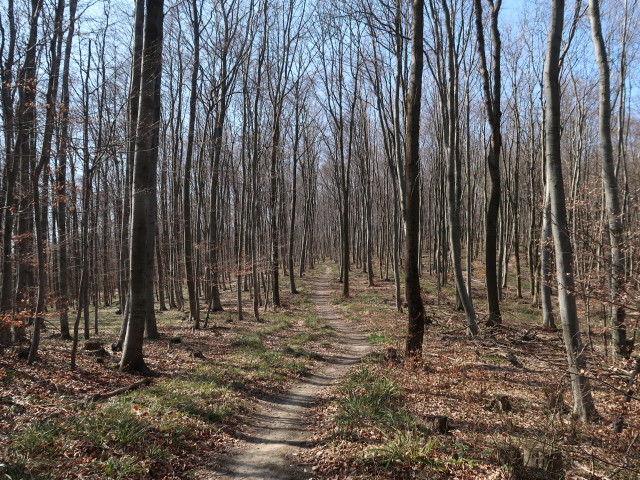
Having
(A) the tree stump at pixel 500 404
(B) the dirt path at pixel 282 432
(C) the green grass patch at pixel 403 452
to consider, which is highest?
(C) the green grass patch at pixel 403 452

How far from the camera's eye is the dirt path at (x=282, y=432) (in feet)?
15.6

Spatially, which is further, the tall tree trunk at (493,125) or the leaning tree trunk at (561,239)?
the tall tree trunk at (493,125)

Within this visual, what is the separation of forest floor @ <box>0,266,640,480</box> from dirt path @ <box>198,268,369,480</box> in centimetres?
5

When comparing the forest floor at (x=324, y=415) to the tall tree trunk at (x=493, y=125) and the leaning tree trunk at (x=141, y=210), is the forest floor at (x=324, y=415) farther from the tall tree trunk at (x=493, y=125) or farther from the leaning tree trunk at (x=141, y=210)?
the tall tree trunk at (x=493, y=125)

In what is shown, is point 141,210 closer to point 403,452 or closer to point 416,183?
point 416,183

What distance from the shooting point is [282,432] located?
604 cm

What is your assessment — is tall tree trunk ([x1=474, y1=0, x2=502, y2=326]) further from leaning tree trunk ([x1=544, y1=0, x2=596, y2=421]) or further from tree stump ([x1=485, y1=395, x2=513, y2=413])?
leaning tree trunk ([x1=544, y1=0, x2=596, y2=421])

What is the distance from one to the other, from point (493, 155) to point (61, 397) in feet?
42.5

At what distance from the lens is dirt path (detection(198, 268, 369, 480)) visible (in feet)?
15.6

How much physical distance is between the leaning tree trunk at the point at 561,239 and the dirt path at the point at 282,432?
160 inches

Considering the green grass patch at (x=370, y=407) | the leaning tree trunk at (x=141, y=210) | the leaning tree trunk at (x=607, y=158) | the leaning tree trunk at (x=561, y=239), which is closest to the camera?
the leaning tree trunk at (x=561, y=239)

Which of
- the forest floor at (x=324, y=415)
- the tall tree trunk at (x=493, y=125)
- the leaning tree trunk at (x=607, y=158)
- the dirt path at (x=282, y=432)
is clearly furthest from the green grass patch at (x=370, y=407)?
the tall tree trunk at (x=493, y=125)

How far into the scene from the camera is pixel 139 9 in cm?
915

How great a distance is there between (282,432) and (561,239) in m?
5.25
